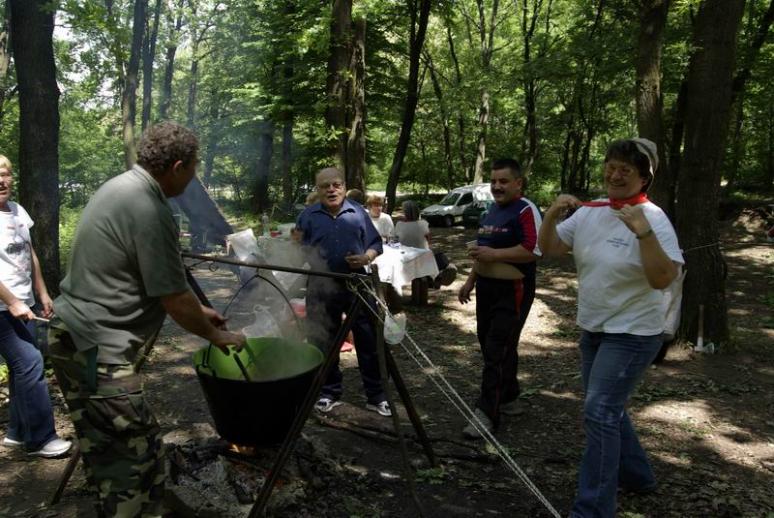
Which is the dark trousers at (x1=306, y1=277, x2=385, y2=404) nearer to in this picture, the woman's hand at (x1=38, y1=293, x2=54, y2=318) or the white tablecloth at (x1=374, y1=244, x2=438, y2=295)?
the woman's hand at (x1=38, y1=293, x2=54, y2=318)

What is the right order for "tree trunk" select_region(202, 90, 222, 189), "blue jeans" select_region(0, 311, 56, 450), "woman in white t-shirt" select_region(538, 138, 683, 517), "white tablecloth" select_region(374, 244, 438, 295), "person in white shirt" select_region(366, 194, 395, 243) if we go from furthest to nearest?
"tree trunk" select_region(202, 90, 222, 189) → "person in white shirt" select_region(366, 194, 395, 243) → "white tablecloth" select_region(374, 244, 438, 295) → "blue jeans" select_region(0, 311, 56, 450) → "woman in white t-shirt" select_region(538, 138, 683, 517)

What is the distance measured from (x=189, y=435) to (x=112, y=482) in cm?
163

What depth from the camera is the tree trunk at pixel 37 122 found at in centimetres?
568

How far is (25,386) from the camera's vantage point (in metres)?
3.46

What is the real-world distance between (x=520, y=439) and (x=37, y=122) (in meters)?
5.81

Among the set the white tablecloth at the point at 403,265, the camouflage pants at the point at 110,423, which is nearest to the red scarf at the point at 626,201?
the camouflage pants at the point at 110,423

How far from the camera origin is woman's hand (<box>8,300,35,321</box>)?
321 cm

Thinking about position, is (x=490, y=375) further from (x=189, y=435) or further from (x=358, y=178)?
(x=358, y=178)

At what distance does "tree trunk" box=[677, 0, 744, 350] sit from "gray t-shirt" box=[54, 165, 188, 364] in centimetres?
541

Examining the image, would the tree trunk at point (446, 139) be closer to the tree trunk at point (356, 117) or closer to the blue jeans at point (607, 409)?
the tree trunk at point (356, 117)

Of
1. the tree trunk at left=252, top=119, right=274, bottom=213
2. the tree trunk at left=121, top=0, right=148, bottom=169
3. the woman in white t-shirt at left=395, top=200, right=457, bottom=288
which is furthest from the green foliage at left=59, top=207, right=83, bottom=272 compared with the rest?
the tree trunk at left=252, top=119, right=274, bottom=213

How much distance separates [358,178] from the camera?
10.1 meters

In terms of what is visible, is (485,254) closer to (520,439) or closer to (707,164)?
(520,439)

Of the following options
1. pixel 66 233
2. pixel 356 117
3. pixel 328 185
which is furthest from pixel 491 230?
pixel 66 233
